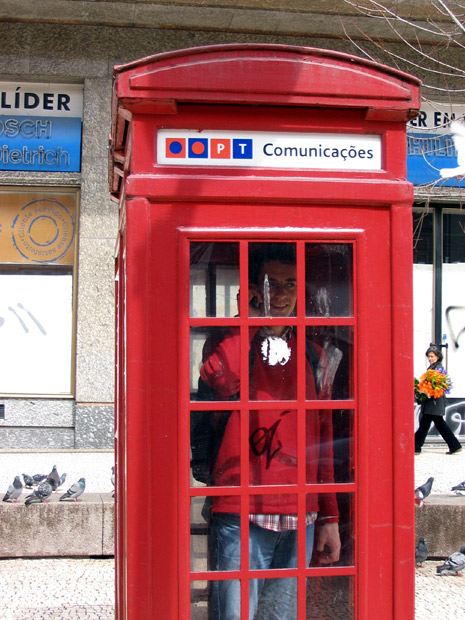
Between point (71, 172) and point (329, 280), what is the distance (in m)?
8.44

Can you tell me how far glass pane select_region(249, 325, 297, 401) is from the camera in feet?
8.11

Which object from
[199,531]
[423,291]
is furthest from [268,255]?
[423,291]

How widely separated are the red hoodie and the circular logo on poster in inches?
332

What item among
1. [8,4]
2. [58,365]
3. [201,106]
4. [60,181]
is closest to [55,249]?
[60,181]

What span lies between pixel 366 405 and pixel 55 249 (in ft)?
28.4

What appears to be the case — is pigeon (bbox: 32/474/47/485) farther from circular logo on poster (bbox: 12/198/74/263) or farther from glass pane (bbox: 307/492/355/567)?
circular logo on poster (bbox: 12/198/74/263)

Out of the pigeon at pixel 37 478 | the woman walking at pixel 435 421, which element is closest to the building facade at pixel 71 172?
the woman walking at pixel 435 421

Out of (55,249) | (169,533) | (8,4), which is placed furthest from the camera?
(55,249)

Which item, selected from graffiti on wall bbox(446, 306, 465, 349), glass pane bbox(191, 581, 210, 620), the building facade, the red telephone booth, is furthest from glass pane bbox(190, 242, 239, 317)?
graffiti on wall bbox(446, 306, 465, 349)

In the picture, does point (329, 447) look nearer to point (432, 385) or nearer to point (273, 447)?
point (273, 447)

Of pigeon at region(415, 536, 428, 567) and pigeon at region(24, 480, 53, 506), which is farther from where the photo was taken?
pigeon at region(24, 480, 53, 506)

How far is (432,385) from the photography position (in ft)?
32.9

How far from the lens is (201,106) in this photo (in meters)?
2.43

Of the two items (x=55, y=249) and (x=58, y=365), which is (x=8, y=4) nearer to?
(x=55, y=249)
